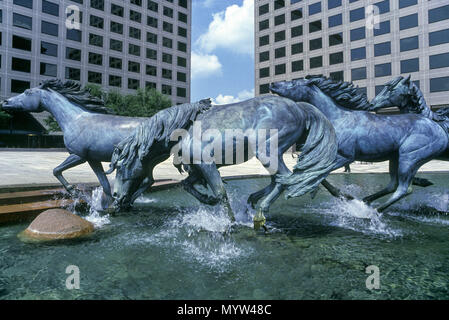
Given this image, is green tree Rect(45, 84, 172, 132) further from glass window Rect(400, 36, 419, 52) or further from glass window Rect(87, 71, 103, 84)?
glass window Rect(400, 36, 419, 52)

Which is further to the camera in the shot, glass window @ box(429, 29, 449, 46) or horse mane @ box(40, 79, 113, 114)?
glass window @ box(429, 29, 449, 46)

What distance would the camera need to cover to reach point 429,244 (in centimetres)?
346

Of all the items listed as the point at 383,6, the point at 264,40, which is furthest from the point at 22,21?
the point at 383,6

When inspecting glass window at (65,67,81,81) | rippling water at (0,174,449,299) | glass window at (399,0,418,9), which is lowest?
rippling water at (0,174,449,299)

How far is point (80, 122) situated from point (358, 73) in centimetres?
4626

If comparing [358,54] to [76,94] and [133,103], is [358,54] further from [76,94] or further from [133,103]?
[76,94]

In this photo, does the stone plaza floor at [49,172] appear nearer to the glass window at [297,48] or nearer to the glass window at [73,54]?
the glass window at [73,54]

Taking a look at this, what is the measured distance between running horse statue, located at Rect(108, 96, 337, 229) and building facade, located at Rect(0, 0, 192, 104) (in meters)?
45.9

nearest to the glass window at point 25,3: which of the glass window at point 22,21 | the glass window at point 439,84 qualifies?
the glass window at point 22,21

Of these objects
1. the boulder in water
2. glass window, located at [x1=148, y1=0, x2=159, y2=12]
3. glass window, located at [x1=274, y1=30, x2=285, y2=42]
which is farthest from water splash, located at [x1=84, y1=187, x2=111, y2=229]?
glass window, located at [x1=148, y1=0, x2=159, y2=12]

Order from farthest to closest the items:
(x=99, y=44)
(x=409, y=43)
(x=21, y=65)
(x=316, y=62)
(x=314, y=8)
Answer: (x=99, y=44)
(x=314, y=8)
(x=316, y=62)
(x=21, y=65)
(x=409, y=43)

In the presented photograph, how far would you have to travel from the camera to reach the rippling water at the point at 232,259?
88.7 inches

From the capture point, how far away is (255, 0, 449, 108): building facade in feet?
126

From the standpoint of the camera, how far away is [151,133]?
163 inches
